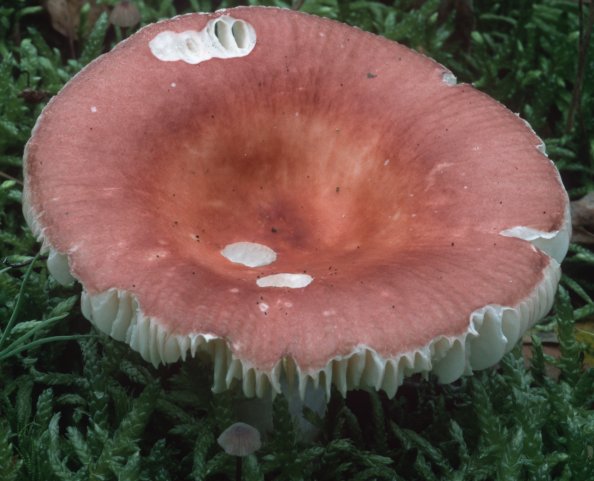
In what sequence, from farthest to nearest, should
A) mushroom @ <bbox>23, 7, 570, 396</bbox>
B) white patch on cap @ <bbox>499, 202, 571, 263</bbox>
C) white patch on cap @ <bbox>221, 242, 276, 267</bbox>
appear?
white patch on cap @ <bbox>221, 242, 276, 267</bbox> → white patch on cap @ <bbox>499, 202, 571, 263</bbox> → mushroom @ <bbox>23, 7, 570, 396</bbox>

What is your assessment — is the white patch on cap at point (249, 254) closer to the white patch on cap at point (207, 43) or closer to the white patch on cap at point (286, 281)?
the white patch on cap at point (286, 281)

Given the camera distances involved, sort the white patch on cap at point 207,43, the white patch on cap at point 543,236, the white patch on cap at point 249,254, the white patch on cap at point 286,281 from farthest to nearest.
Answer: the white patch on cap at point 207,43 < the white patch on cap at point 249,254 < the white patch on cap at point 543,236 < the white patch on cap at point 286,281

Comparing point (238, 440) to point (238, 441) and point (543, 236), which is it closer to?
point (238, 441)

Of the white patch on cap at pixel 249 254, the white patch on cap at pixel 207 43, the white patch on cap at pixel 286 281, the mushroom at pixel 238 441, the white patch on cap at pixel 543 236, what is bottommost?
the mushroom at pixel 238 441

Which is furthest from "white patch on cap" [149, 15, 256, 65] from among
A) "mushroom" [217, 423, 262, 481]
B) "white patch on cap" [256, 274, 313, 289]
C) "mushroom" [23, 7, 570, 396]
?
"mushroom" [217, 423, 262, 481]

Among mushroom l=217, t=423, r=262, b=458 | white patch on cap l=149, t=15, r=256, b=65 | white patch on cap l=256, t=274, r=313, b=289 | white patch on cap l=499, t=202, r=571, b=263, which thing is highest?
white patch on cap l=149, t=15, r=256, b=65

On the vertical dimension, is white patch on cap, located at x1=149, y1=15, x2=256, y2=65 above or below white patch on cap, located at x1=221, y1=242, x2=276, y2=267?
above

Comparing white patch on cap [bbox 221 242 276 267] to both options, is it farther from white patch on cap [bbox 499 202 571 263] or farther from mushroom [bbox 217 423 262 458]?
white patch on cap [bbox 499 202 571 263]

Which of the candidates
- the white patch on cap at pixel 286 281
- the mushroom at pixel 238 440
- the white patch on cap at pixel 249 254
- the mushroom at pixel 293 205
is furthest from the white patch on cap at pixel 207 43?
the mushroom at pixel 238 440
